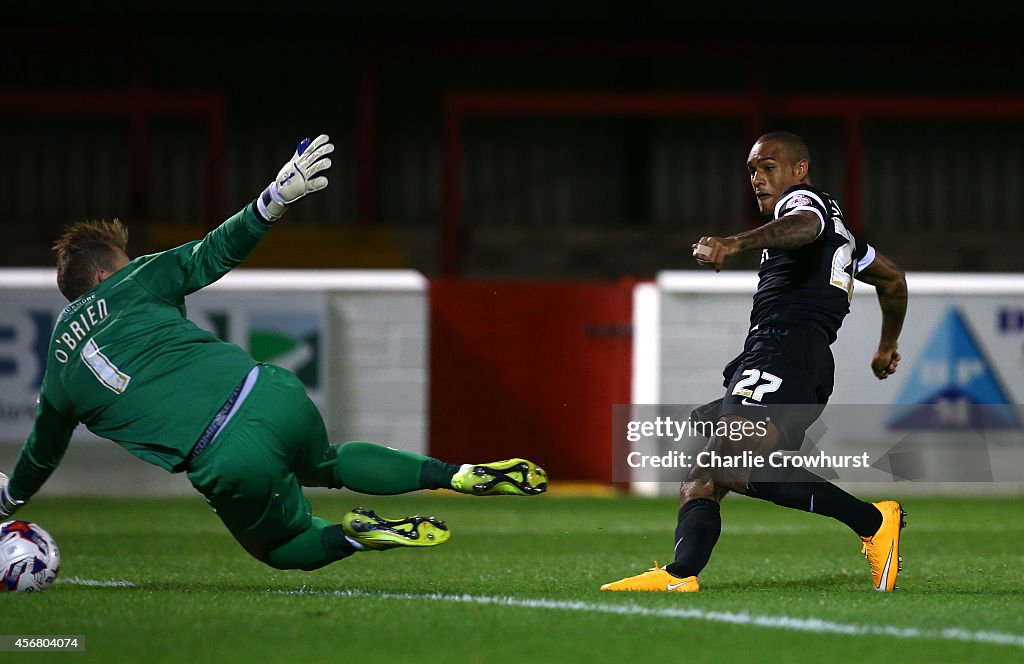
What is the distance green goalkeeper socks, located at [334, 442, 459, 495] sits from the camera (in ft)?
17.9

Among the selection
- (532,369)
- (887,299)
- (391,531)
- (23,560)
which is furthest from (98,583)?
(532,369)

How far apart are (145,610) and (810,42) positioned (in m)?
16.1

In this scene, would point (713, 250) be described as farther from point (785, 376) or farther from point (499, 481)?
point (499, 481)

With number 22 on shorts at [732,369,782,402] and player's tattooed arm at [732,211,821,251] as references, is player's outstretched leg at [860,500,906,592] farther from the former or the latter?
player's tattooed arm at [732,211,821,251]

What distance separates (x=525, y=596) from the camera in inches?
221

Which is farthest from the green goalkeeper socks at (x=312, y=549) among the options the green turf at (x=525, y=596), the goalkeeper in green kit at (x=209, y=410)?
the green turf at (x=525, y=596)

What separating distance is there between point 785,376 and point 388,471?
1.51m

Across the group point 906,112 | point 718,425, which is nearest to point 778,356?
point 718,425

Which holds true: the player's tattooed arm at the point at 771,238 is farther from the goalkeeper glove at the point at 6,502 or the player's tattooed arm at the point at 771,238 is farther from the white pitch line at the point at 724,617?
the goalkeeper glove at the point at 6,502

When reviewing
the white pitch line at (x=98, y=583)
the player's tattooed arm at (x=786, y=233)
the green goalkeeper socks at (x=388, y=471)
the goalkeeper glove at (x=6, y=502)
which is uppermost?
the player's tattooed arm at (x=786, y=233)

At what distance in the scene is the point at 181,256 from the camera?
5441mm

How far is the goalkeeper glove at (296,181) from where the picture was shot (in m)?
5.40

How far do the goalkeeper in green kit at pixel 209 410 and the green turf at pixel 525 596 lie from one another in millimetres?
298

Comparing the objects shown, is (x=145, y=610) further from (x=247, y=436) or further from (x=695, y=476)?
(x=695, y=476)
